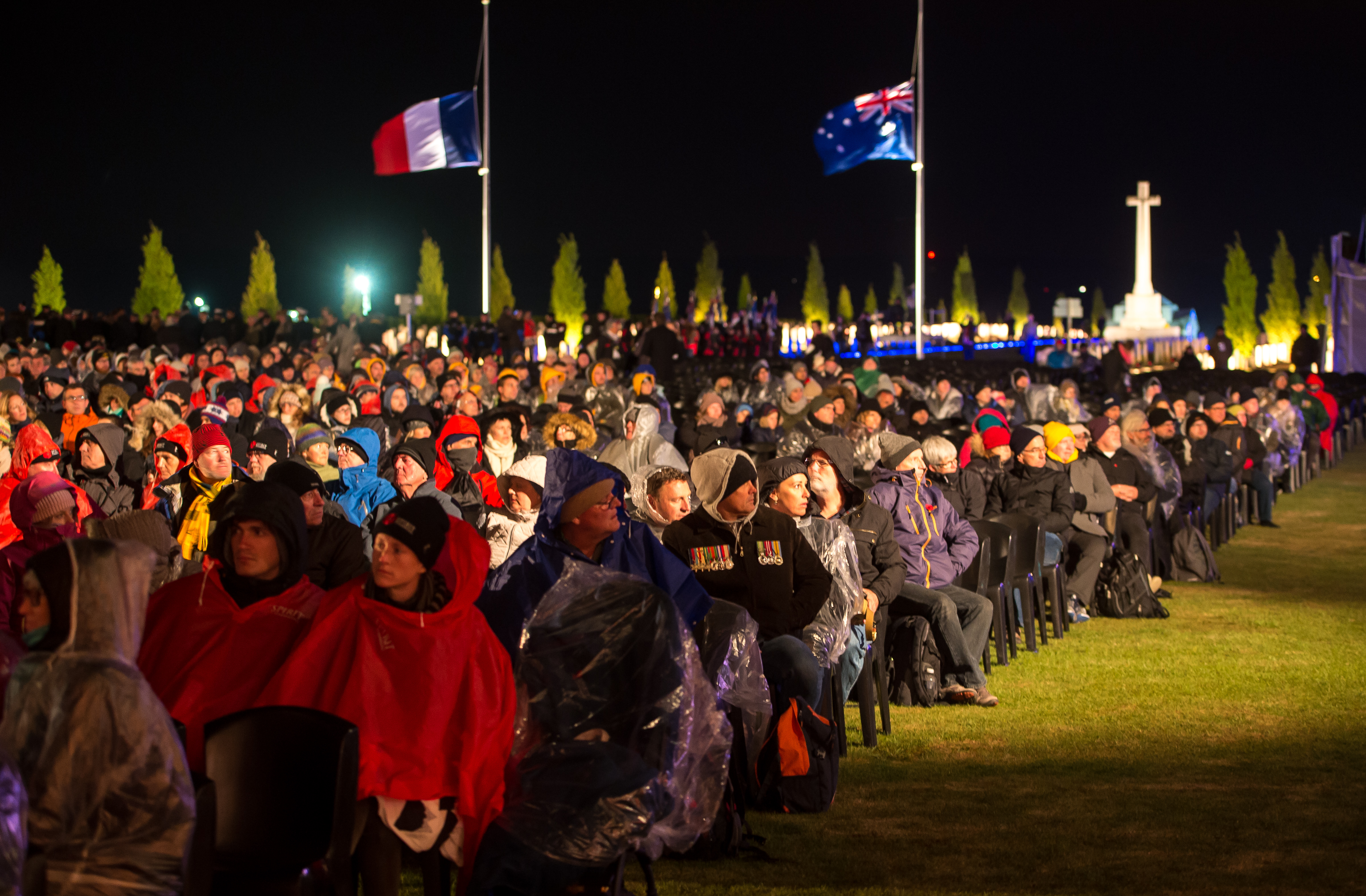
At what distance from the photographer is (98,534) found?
550 cm

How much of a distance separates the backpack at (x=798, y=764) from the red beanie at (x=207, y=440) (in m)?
3.08

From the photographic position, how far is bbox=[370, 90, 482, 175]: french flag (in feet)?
77.6

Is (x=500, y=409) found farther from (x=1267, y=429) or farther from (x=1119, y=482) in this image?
(x=1267, y=429)

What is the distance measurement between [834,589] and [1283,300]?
5943 cm

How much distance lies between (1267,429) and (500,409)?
37.0ft

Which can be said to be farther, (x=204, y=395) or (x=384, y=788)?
(x=204, y=395)

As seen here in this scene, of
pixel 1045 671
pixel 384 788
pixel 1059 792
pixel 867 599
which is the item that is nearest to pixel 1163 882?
pixel 1059 792

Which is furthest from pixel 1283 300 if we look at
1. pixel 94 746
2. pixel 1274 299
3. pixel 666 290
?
pixel 94 746

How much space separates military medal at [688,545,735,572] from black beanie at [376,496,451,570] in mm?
1820

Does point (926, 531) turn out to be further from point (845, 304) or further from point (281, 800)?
point (845, 304)

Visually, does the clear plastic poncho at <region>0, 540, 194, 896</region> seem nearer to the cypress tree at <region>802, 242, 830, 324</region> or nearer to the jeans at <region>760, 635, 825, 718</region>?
the jeans at <region>760, 635, 825, 718</region>

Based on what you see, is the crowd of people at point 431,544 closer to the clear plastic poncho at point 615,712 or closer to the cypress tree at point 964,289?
the clear plastic poncho at point 615,712

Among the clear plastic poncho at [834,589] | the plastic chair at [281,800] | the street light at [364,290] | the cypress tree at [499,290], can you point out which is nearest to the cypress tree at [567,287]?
the cypress tree at [499,290]

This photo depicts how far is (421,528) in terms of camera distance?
3910mm
